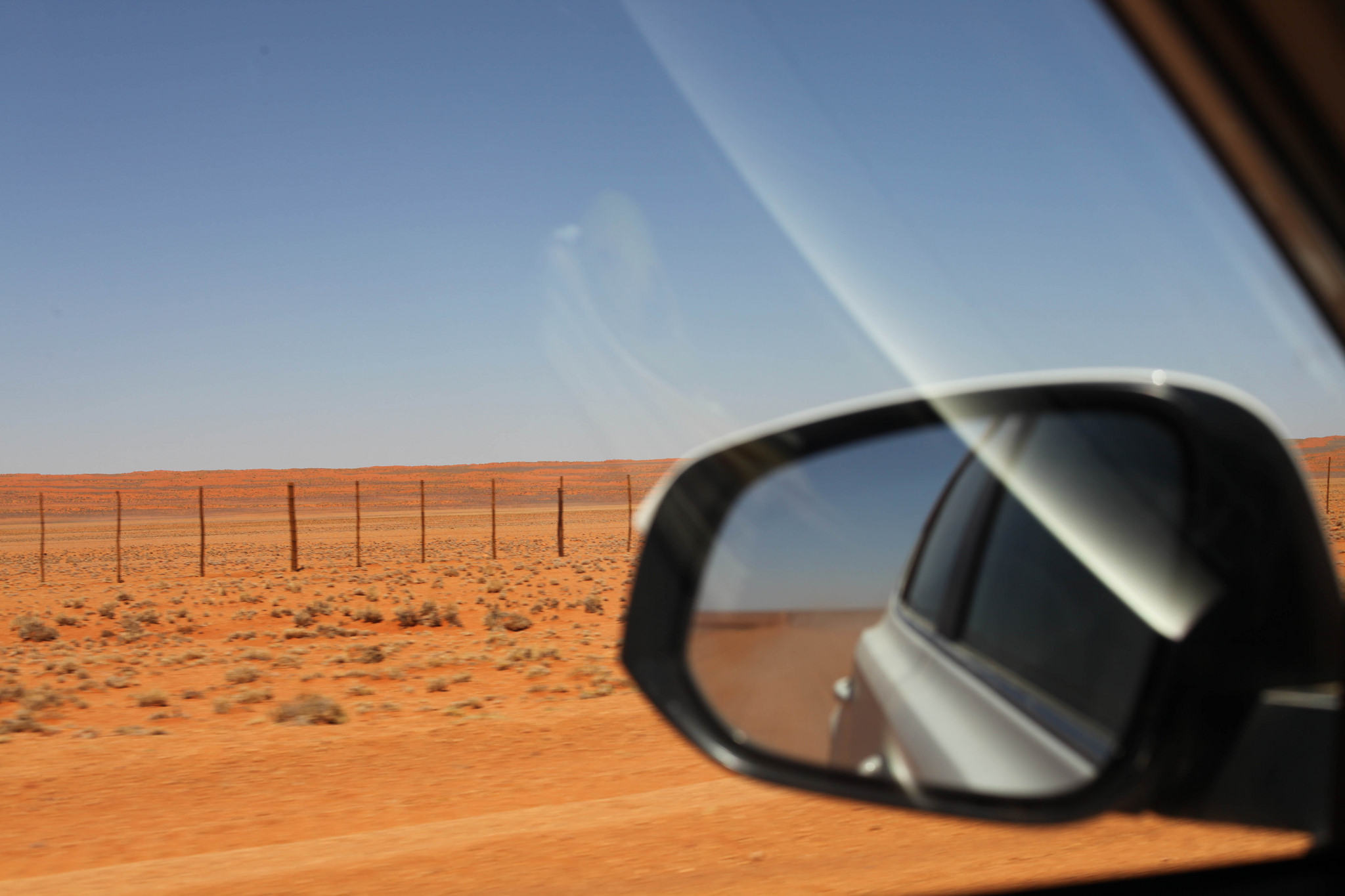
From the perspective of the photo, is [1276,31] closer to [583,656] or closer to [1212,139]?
[1212,139]

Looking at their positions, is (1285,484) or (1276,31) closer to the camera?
(1285,484)

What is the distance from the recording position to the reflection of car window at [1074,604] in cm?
149

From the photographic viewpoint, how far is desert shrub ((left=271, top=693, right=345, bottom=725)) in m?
10.6

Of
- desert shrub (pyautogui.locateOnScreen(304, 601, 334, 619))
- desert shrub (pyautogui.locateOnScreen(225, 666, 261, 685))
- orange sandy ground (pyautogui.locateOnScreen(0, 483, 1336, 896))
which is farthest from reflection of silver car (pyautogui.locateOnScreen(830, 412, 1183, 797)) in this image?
desert shrub (pyautogui.locateOnScreen(304, 601, 334, 619))

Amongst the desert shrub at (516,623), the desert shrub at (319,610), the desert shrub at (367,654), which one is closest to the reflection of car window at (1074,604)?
the desert shrub at (367,654)

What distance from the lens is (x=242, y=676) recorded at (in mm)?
14039

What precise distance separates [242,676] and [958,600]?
1385cm

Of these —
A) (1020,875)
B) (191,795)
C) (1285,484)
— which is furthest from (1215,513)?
(191,795)

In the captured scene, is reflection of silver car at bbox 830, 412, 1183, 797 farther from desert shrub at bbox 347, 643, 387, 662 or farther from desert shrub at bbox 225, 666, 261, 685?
desert shrub at bbox 347, 643, 387, 662

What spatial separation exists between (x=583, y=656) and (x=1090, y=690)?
1472 cm

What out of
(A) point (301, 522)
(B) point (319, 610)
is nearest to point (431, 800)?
(B) point (319, 610)

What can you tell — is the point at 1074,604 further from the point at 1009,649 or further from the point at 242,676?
the point at 242,676

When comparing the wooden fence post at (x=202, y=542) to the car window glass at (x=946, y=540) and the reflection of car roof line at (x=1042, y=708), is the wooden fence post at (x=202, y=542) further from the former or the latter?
the reflection of car roof line at (x=1042, y=708)

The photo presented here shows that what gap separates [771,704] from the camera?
2.12 metres
